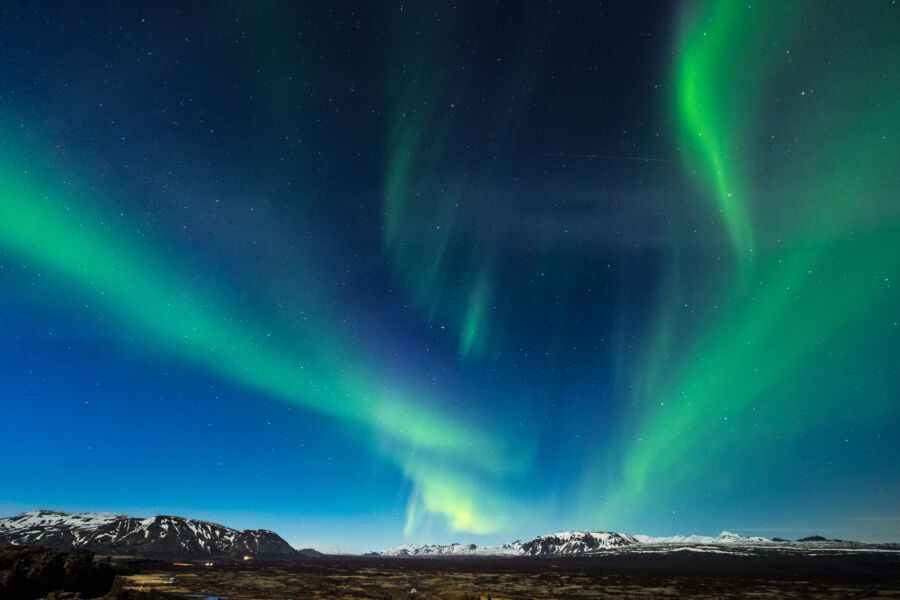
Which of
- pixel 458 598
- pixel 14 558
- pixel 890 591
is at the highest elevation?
pixel 14 558

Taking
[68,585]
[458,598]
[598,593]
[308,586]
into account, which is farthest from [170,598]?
[598,593]

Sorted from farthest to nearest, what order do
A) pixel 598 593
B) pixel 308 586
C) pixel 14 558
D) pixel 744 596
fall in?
pixel 308 586, pixel 598 593, pixel 744 596, pixel 14 558

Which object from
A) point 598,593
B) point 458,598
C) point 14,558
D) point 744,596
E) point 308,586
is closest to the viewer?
point 14,558

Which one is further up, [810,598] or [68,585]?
[68,585]

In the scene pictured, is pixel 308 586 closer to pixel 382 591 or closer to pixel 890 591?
pixel 382 591

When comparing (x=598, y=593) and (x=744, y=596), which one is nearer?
(x=744, y=596)

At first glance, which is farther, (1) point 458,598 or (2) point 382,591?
(2) point 382,591

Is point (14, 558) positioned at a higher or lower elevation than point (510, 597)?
higher

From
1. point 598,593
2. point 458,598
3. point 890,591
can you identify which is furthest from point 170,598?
point 890,591

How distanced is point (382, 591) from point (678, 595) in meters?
57.6

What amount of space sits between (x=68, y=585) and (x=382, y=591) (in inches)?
2074

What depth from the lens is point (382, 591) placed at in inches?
3494

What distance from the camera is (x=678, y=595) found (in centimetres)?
8475

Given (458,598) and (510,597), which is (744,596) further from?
(458,598)
